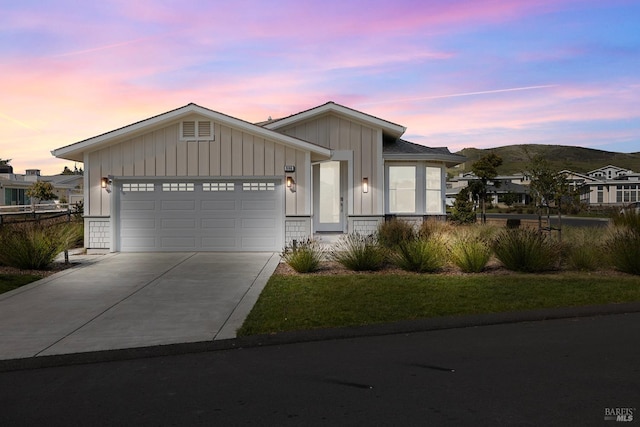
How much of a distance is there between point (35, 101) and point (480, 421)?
2280cm

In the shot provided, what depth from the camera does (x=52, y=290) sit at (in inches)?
411

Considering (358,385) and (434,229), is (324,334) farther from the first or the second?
(434,229)

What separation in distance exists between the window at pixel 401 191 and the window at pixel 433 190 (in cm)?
59

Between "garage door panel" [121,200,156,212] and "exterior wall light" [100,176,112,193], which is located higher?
"exterior wall light" [100,176,112,193]

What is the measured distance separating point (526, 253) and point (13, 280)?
36.8 ft

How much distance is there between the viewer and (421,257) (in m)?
12.0

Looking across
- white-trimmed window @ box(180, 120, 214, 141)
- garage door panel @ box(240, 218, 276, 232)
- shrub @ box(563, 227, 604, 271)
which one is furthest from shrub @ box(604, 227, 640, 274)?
white-trimmed window @ box(180, 120, 214, 141)

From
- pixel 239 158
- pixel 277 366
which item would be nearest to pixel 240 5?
pixel 239 158

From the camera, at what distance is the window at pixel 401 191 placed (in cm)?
1906

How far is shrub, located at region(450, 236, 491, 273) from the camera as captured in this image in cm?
1174

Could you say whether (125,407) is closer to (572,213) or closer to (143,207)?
(143,207)
